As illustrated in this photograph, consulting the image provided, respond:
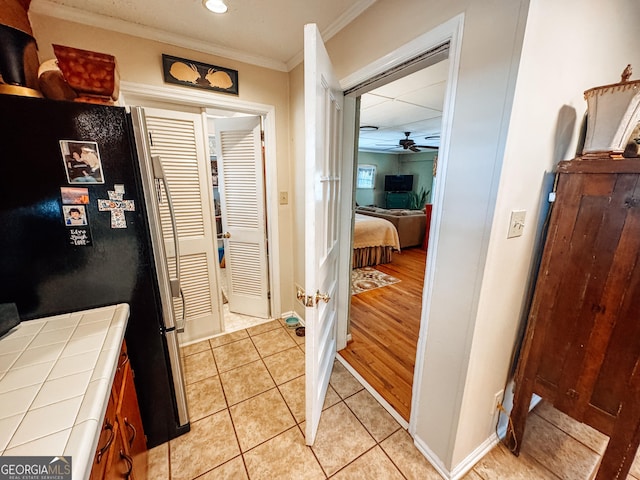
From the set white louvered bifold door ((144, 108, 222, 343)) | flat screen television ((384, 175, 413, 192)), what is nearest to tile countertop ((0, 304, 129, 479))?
white louvered bifold door ((144, 108, 222, 343))

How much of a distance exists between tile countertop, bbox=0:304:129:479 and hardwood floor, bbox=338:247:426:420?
157 cm

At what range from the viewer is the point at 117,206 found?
1.09m

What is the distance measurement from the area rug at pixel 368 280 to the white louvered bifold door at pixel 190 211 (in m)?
1.75

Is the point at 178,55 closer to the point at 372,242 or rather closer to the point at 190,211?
the point at 190,211

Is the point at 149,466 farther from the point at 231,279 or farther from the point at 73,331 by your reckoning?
the point at 231,279

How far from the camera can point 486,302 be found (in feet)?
3.46

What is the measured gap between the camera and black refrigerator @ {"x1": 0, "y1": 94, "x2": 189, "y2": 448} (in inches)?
37.5

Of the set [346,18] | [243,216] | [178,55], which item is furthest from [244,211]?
[346,18]

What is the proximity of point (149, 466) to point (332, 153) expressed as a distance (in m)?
1.91

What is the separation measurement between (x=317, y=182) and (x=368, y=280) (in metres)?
2.82

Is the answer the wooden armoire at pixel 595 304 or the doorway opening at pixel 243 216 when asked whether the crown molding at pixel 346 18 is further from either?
the wooden armoire at pixel 595 304

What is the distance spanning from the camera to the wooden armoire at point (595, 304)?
97cm

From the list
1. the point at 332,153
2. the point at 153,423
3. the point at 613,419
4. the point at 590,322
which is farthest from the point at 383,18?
the point at 153,423

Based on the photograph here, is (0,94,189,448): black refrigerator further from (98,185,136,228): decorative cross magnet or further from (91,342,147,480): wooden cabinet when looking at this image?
(91,342,147,480): wooden cabinet
